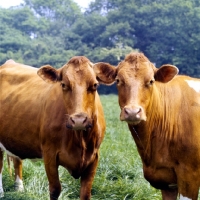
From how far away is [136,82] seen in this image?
4148 millimetres

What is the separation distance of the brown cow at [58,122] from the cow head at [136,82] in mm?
469

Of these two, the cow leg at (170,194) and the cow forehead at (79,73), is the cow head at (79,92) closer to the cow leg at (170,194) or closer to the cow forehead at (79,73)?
the cow forehead at (79,73)

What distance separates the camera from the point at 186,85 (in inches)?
182

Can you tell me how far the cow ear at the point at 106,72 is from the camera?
182 inches

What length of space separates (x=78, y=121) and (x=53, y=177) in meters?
1.14

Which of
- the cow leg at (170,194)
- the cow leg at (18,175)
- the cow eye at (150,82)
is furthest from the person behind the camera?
the cow leg at (18,175)

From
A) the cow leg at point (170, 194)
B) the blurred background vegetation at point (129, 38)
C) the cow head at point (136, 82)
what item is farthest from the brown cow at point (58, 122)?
the blurred background vegetation at point (129, 38)

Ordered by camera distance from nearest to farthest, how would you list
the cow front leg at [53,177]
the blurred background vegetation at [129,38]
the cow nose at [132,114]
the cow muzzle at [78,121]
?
the cow nose at [132,114] → the cow muzzle at [78,121] → the cow front leg at [53,177] → the blurred background vegetation at [129,38]

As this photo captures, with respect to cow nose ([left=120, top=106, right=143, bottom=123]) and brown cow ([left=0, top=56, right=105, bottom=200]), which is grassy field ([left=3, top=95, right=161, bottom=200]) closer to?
brown cow ([left=0, top=56, right=105, bottom=200])

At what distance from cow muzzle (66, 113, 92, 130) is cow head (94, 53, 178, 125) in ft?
1.41

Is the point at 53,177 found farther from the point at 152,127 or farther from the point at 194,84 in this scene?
the point at 194,84

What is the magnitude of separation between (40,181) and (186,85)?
2.79m

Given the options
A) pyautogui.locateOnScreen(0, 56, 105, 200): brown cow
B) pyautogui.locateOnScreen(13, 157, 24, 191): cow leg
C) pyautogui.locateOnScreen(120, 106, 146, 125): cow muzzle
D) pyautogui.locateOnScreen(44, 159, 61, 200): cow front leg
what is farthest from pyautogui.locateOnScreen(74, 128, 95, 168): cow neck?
pyautogui.locateOnScreen(13, 157, 24, 191): cow leg

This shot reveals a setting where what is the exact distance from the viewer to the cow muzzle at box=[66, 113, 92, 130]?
4.38 meters
